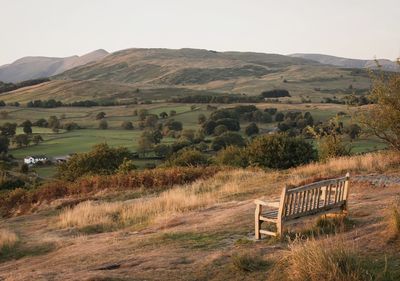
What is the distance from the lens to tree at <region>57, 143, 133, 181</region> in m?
41.4

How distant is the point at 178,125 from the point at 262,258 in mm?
87000

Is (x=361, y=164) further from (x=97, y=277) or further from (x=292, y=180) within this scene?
(x=97, y=277)

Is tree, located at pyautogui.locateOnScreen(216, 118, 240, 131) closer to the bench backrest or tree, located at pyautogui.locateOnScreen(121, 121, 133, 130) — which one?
tree, located at pyautogui.locateOnScreen(121, 121, 133, 130)

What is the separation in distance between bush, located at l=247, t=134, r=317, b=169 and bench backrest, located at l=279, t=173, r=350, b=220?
19932mm

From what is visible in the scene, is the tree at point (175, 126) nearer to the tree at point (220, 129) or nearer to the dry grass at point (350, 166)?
the tree at point (220, 129)

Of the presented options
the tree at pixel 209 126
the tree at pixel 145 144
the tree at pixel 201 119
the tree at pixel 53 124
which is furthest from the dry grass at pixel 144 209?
the tree at pixel 53 124

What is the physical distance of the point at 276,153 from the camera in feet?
107

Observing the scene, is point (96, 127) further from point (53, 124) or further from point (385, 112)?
point (385, 112)

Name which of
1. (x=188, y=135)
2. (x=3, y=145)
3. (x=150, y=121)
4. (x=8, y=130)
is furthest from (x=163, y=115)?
(x=3, y=145)

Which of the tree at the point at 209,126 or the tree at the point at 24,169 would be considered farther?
the tree at the point at 209,126

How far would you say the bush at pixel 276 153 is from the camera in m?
32.5

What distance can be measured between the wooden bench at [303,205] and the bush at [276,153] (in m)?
20.0

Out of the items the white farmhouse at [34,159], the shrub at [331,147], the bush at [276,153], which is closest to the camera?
the shrub at [331,147]

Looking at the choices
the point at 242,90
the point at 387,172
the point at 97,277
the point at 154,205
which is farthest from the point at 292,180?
the point at 242,90
